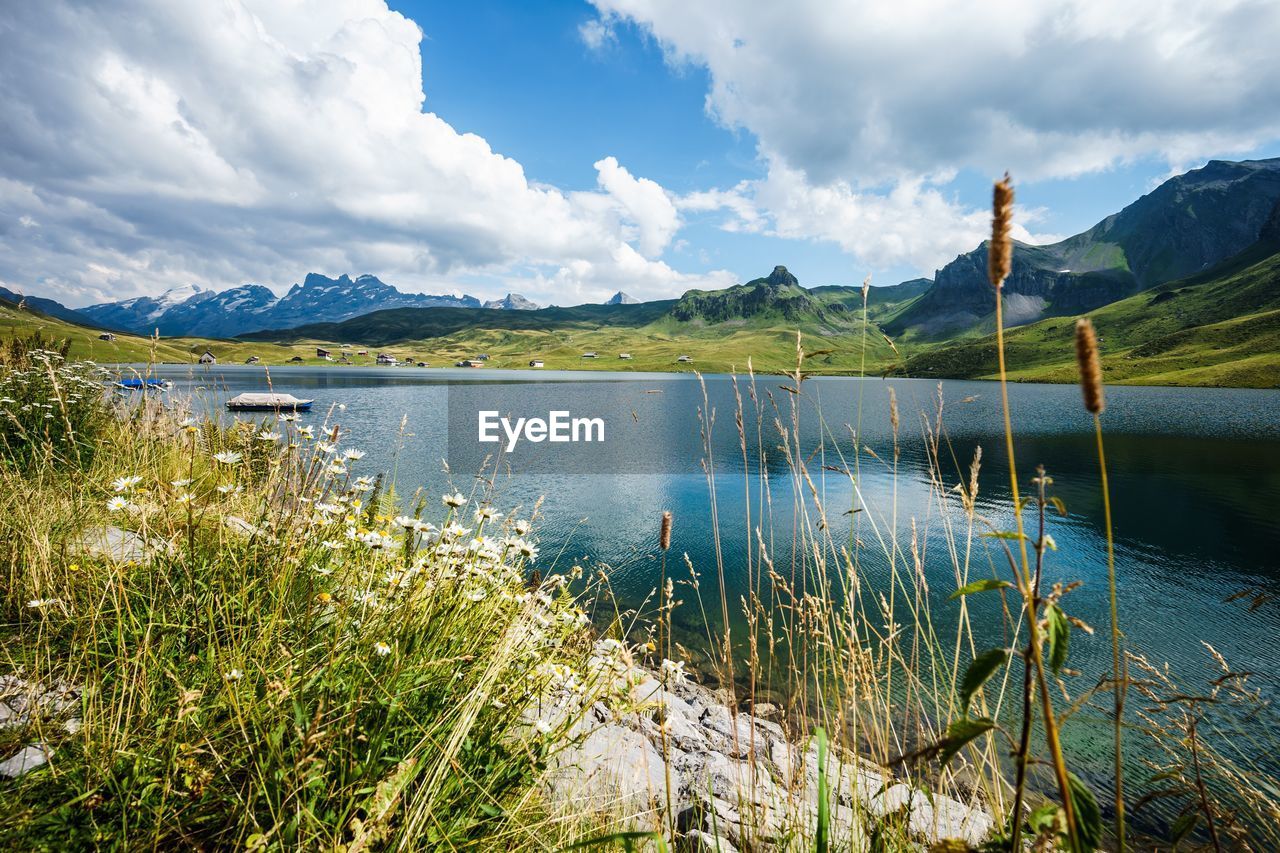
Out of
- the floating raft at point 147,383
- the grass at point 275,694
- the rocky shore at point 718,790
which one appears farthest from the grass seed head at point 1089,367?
the floating raft at point 147,383

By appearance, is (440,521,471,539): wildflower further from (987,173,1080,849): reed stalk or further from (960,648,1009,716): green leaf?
(987,173,1080,849): reed stalk

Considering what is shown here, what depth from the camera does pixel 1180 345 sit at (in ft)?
470

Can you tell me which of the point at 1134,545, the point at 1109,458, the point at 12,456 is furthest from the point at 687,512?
the point at 1109,458

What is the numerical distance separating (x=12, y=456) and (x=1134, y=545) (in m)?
32.9

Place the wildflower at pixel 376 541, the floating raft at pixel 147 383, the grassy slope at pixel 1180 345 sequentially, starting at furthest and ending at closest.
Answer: the grassy slope at pixel 1180 345, the floating raft at pixel 147 383, the wildflower at pixel 376 541

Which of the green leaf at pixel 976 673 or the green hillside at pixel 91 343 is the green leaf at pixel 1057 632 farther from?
the green hillside at pixel 91 343

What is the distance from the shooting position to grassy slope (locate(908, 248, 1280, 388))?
11698 centimetres

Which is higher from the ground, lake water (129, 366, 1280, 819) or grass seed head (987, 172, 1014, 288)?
grass seed head (987, 172, 1014, 288)

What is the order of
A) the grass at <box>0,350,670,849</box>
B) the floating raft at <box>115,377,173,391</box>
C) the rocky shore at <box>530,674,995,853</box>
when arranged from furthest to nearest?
the floating raft at <box>115,377,173,391</box>, the rocky shore at <box>530,674,995,853</box>, the grass at <box>0,350,670,849</box>

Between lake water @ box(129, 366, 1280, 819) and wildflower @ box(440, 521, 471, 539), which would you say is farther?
lake water @ box(129, 366, 1280, 819)

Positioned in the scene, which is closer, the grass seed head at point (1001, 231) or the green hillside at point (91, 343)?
the grass seed head at point (1001, 231)

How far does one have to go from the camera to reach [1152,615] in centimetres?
1586

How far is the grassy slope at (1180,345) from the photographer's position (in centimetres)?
11698

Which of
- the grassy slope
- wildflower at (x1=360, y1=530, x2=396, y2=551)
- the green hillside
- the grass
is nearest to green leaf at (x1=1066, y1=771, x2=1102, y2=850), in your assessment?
the grass
